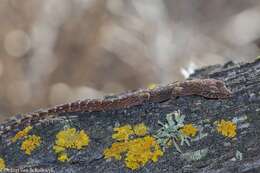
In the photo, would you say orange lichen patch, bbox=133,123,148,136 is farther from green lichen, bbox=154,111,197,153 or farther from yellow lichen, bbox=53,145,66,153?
yellow lichen, bbox=53,145,66,153

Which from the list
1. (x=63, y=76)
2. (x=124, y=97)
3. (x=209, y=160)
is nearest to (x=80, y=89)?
(x=63, y=76)

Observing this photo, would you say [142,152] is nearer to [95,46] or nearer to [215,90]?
[215,90]

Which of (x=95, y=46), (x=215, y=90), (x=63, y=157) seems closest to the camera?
(x=63, y=157)

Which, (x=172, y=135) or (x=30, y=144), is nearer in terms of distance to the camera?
(x=172, y=135)

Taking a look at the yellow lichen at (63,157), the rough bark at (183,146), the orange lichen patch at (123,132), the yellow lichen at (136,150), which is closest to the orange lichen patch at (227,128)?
the rough bark at (183,146)

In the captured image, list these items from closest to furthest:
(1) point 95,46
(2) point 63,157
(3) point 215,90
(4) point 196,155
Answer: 1. (4) point 196,155
2. (2) point 63,157
3. (3) point 215,90
4. (1) point 95,46

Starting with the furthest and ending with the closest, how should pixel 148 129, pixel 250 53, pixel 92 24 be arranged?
pixel 92 24, pixel 250 53, pixel 148 129

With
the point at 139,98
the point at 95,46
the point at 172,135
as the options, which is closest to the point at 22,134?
the point at 139,98

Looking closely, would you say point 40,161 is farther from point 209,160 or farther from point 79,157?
point 209,160
